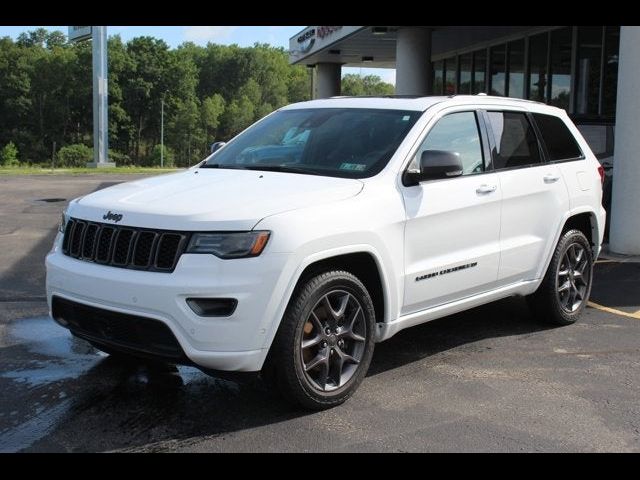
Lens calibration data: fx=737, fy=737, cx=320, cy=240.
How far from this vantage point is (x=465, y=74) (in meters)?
22.2

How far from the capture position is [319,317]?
4199mm

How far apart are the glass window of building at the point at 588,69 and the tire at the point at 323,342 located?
480 inches

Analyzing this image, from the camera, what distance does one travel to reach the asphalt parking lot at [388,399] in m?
3.84

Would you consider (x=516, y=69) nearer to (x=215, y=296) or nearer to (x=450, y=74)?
(x=450, y=74)

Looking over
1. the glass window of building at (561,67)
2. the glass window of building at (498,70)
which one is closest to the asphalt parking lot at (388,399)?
the glass window of building at (561,67)

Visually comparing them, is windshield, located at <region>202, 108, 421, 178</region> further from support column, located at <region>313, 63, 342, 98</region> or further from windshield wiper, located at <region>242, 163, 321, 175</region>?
support column, located at <region>313, 63, 342, 98</region>

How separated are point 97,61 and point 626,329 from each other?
129ft

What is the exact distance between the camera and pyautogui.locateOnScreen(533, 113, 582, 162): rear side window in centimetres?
606

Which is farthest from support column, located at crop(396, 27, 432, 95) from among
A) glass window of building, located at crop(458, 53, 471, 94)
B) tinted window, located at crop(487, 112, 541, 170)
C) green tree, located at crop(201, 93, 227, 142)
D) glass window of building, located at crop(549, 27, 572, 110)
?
green tree, located at crop(201, 93, 227, 142)

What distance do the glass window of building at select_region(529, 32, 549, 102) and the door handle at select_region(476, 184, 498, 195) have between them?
12.7m

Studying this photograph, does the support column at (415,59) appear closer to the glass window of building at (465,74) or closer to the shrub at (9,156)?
the glass window of building at (465,74)

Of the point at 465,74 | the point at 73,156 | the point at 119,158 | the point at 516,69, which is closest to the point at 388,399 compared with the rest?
the point at 516,69

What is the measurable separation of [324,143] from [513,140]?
5.30ft

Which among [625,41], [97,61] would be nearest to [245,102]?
[97,61]
